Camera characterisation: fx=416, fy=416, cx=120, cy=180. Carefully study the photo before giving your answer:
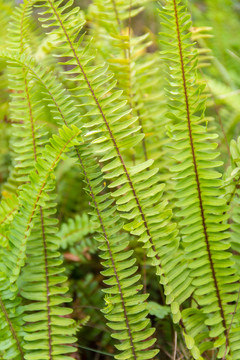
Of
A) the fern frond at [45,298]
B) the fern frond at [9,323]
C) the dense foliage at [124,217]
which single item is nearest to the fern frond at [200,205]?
the dense foliage at [124,217]

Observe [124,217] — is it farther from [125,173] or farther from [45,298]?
[45,298]

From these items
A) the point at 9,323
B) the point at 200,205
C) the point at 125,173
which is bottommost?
the point at 9,323

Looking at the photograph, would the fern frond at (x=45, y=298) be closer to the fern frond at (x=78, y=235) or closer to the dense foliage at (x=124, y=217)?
the dense foliage at (x=124, y=217)

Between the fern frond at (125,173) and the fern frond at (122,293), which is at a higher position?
the fern frond at (125,173)

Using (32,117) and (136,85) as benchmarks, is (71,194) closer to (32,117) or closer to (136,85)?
(136,85)

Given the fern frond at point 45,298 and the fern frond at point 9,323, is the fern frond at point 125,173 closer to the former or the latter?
the fern frond at point 45,298

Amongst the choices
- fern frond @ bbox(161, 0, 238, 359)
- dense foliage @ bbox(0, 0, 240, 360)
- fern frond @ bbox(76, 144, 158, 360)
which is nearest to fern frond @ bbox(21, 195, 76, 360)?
dense foliage @ bbox(0, 0, 240, 360)

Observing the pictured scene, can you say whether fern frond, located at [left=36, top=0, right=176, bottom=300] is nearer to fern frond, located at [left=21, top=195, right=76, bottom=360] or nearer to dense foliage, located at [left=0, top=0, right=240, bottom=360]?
dense foliage, located at [left=0, top=0, right=240, bottom=360]

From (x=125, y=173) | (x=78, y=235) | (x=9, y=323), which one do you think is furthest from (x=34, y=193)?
(x=78, y=235)

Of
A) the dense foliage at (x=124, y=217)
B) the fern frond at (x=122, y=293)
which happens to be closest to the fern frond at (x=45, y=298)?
the dense foliage at (x=124, y=217)

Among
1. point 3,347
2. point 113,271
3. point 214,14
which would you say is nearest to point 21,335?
point 3,347

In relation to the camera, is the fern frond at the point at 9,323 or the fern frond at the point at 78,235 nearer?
the fern frond at the point at 9,323
